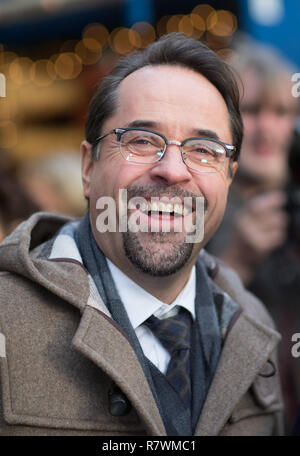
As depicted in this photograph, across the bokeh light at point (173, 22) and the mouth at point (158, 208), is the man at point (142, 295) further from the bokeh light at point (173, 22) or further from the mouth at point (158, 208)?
the bokeh light at point (173, 22)

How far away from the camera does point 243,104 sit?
242cm

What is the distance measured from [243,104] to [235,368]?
1388 mm

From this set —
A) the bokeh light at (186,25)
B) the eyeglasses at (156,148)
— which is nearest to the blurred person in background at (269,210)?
the eyeglasses at (156,148)

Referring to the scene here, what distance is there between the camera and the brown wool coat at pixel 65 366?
1.23 metres

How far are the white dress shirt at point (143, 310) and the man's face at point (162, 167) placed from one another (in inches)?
1.7

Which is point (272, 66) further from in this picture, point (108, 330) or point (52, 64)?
point (52, 64)

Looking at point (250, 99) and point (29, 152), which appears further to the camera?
point (29, 152)

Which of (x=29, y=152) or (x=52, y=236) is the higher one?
(x=52, y=236)

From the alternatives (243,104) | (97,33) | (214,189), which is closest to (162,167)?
(214,189)

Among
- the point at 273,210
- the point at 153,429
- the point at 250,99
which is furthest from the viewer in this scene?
the point at 250,99

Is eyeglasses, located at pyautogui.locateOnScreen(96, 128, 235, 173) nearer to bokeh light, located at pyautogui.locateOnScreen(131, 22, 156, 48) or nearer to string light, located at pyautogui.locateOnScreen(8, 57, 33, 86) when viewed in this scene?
bokeh light, located at pyautogui.locateOnScreen(131, 22, 156, 48)

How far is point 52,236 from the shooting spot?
169cm
